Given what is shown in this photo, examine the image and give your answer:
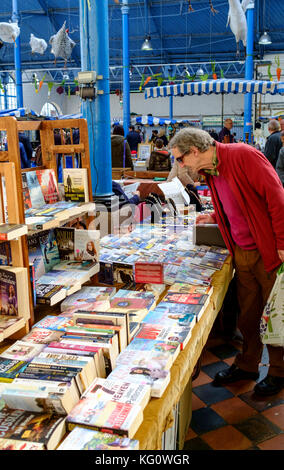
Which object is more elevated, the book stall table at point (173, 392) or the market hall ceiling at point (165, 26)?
the market hall ceiling at point (165, 26)

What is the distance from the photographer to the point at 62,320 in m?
2.03

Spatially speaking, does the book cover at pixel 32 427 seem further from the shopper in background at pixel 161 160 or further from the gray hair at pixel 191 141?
the shopper in background at pixel 161 160

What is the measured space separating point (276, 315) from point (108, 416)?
4.74 feet

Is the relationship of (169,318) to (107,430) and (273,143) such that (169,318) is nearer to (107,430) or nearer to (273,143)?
(107,430)

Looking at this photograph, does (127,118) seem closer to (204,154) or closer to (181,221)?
(181,221)

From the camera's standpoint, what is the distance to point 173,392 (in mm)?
1601

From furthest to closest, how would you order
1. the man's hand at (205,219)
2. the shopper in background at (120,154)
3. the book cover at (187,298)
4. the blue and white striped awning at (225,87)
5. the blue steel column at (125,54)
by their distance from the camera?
the blue steel column at (125,54), the blue and white striped awning at (225,87), the shopper in background at (120,154), the man's hand at (205,219), the book cover at (187,298)

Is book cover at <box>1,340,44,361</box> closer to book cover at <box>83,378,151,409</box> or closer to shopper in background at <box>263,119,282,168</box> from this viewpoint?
book cover at <box>83,378,151,409</box>

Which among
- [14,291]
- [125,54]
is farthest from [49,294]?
[125,54]

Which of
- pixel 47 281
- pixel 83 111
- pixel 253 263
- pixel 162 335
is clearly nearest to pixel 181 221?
pixel 253 263

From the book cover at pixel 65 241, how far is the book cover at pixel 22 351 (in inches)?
30.3

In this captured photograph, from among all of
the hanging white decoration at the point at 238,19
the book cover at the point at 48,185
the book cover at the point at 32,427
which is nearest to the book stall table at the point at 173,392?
the book cover at the point at 32,427

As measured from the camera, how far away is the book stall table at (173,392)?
1359 mm

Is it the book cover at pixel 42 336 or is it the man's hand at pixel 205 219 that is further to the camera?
the man's hand at pixel 205 219
